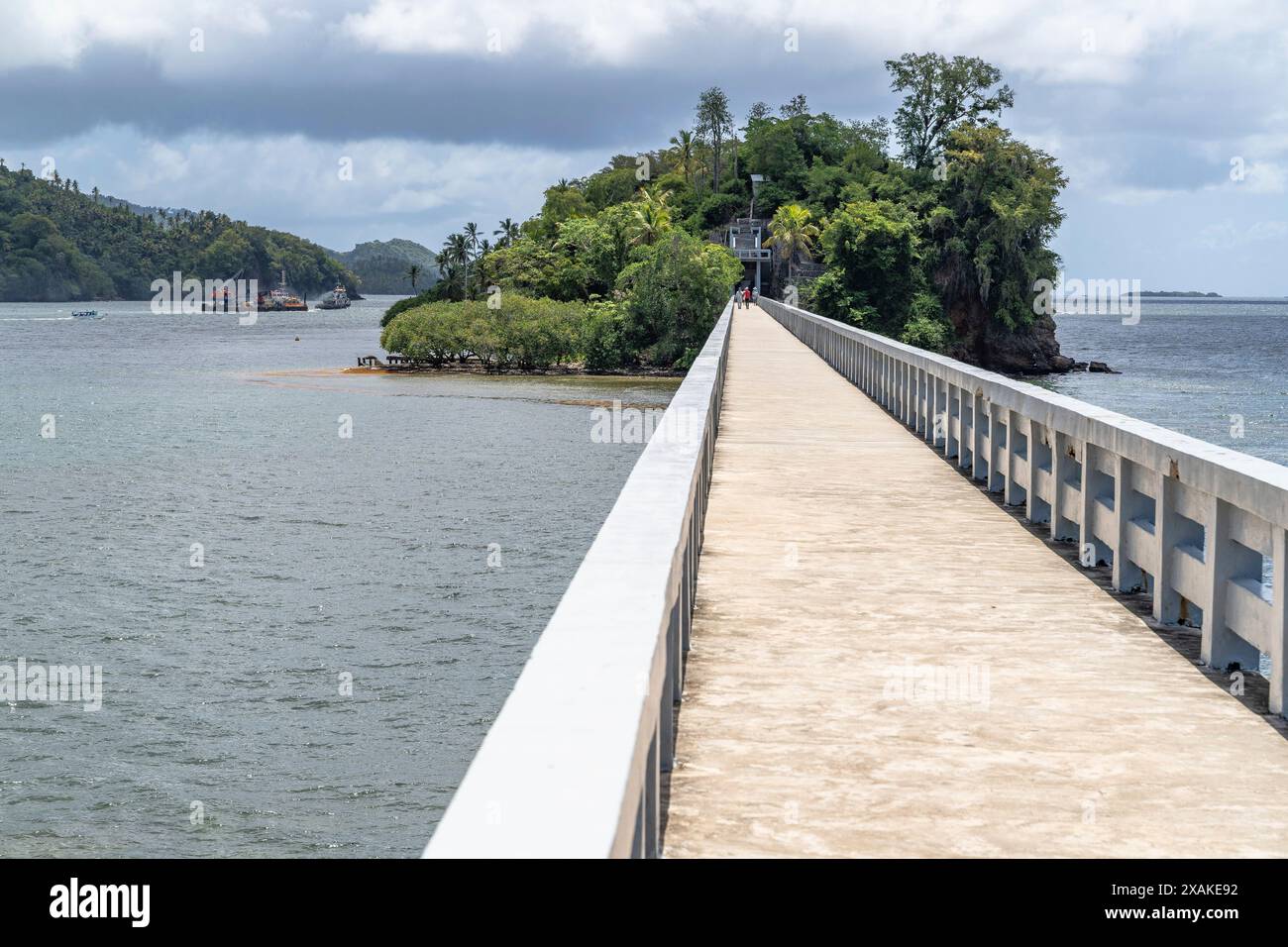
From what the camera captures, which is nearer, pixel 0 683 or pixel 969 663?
pixel 969 663

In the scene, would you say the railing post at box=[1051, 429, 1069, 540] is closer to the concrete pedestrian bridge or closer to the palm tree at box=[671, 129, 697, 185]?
the concrete pedestrian bridge

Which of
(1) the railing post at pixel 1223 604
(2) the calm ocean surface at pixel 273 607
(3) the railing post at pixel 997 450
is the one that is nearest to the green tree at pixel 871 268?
(2) the calm ocean surface at pixel 273 607

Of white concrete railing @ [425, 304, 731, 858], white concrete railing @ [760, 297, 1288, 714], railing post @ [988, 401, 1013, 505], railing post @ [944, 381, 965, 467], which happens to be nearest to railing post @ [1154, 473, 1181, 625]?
white concrete railing @ [760, 297, 1288, 714]

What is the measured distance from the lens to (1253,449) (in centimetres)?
5844

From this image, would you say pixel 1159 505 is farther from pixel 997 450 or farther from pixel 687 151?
pixel 687 151

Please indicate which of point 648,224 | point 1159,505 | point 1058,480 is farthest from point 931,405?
point 648,224

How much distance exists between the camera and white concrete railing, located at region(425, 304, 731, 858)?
269 cm

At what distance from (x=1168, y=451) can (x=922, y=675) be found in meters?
2.01

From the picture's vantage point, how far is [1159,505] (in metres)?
7.81

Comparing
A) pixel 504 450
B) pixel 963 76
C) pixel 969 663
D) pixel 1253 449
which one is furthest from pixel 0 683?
pixel 963 76

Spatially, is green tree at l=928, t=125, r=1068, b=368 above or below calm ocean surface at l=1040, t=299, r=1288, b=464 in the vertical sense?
above

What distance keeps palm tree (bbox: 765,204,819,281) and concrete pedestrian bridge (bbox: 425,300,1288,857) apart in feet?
402
